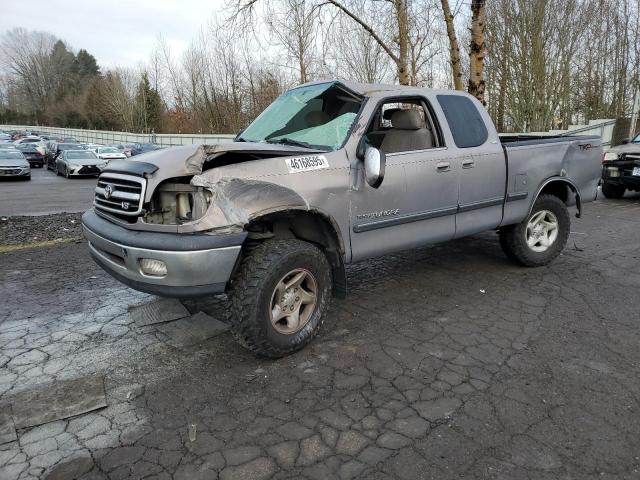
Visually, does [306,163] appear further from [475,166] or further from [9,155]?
[9,155]

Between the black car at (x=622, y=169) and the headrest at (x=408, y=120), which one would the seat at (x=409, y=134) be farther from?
the black car at (x=622, y=169)

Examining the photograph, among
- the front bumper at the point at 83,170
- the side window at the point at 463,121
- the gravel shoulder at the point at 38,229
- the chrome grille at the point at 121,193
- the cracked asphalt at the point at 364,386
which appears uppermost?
the side window at the point at 463,121

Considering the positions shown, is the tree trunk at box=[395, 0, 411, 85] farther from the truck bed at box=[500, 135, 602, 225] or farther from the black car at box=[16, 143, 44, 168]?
the black car at box=[16, 143, 44, 168]

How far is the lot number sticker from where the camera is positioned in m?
3.47

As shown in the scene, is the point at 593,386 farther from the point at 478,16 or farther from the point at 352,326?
the point at 478,16

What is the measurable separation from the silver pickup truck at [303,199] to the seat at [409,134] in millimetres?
13

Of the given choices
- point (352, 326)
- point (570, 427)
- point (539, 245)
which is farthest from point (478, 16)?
point (570, 427)

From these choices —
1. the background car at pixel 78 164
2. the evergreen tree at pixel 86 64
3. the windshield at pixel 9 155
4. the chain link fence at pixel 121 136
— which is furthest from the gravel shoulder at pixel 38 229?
the evergreen tree at pixel 86 64

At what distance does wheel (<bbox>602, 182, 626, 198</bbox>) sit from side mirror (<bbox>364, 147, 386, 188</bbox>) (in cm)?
972

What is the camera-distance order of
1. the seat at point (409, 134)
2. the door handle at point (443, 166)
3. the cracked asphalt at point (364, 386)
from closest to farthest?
the cracked asphalt at point (364, 386)
the door handle at point (443, 166)
the seat at point (409, 134)

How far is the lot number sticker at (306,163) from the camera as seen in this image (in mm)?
3469

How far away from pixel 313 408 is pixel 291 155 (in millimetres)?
1798

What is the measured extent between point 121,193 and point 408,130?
2.63 meters

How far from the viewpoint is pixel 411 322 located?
4180mm
